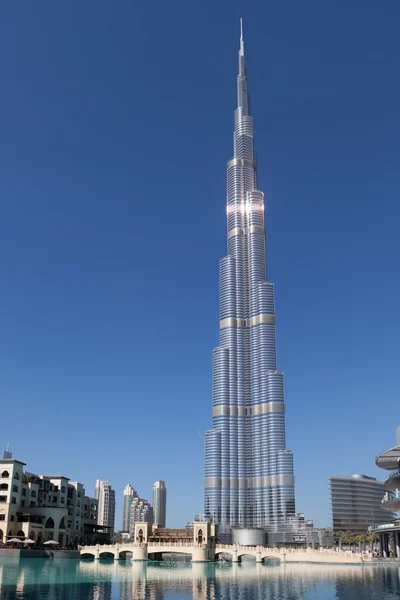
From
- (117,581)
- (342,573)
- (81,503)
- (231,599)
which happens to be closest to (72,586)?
(117,581)

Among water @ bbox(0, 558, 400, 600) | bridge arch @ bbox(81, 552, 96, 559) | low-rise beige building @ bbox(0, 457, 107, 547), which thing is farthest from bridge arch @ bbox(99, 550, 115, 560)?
water @ bbox(0, 558, 400, 600)

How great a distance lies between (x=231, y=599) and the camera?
72938 mm

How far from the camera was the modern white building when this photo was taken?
156 m

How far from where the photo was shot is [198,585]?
92.4 meters

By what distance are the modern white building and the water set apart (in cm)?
3937

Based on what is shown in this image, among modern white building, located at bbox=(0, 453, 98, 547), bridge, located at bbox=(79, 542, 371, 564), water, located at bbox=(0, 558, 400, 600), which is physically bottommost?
water, located at bbox=(0, 558, 400, 600)

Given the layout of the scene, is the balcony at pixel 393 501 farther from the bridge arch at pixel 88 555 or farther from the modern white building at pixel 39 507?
the modern white building at pixel 39 507

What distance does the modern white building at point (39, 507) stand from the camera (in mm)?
156500

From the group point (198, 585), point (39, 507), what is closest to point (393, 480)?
point (198, 585)

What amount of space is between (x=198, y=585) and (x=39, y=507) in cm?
8993

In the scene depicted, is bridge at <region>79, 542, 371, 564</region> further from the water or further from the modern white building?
the water

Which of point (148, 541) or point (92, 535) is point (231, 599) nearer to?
point (148, 541)

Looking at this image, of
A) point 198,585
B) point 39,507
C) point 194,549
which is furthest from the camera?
point 39,507

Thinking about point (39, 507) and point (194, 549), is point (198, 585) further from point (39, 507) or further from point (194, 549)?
point (39, 507)
